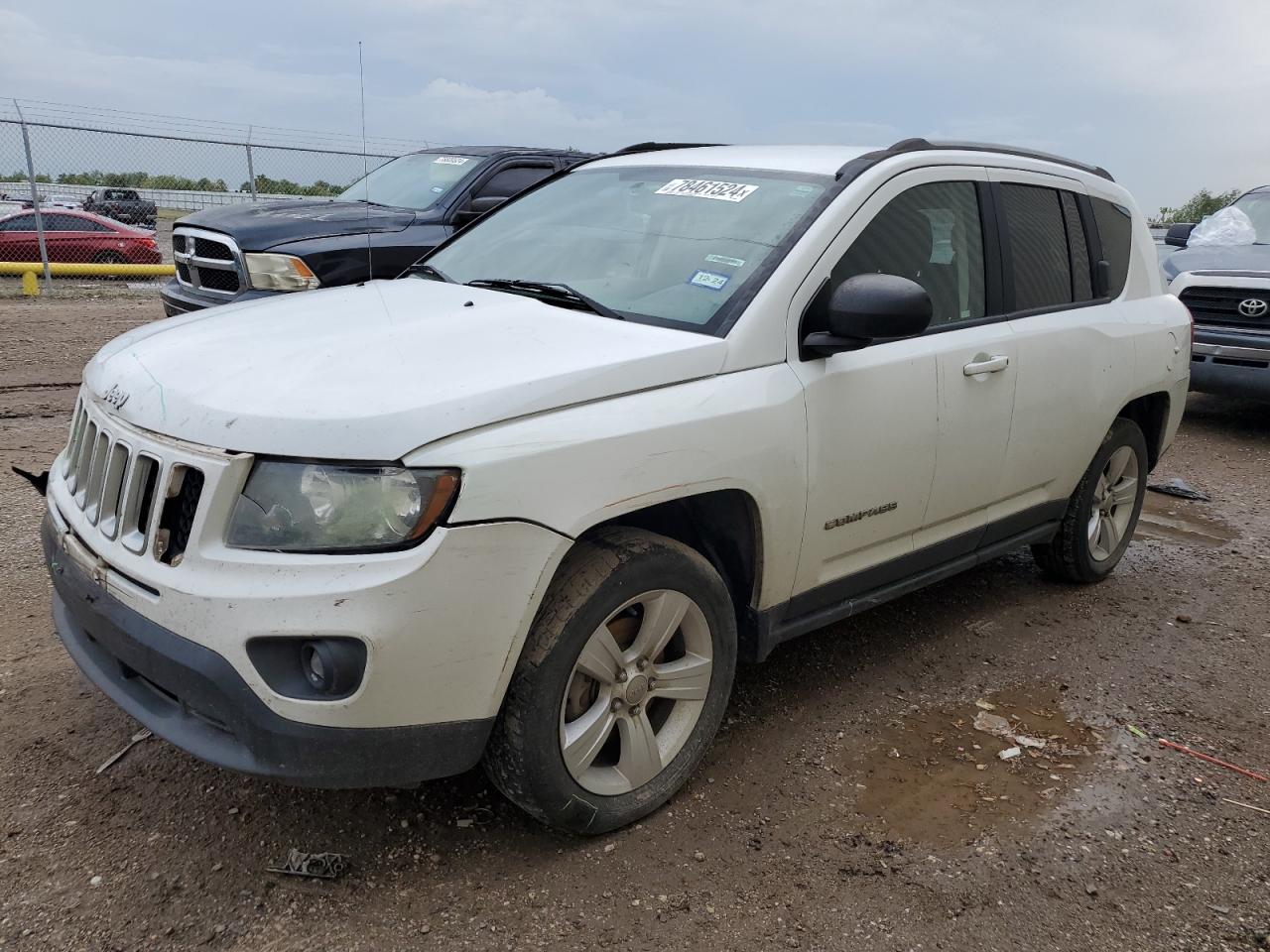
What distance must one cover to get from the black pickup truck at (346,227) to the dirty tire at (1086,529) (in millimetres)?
3809

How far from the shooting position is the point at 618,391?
2.67m

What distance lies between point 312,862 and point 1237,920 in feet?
7.76

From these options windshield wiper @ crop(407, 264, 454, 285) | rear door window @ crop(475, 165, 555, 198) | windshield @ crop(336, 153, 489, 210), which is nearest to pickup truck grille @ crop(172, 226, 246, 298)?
windshield @ crop(336, 153, 489, 210)

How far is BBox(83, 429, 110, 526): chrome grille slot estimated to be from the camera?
8.79ft

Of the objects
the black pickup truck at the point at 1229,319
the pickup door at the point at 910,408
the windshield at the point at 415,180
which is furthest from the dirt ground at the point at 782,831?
the black pickup truck at the point at 1229,319

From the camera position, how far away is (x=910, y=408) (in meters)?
3.41

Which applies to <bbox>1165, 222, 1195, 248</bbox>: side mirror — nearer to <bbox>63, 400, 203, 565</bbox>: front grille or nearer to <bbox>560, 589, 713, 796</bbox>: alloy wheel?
<bbox>560, 589, 713, 796</bbox>: alloy wheel

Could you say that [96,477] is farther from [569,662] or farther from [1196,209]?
[1196,209]

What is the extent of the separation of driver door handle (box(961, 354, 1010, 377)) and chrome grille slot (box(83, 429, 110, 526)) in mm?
2674

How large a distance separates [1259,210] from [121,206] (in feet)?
58.8

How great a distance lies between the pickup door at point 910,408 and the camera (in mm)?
3193

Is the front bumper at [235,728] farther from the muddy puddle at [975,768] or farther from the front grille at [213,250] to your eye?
the front grille at [213,250]

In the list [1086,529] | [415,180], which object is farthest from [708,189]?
[415,180]

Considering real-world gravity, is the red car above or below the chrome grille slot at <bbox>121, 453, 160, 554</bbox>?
below
